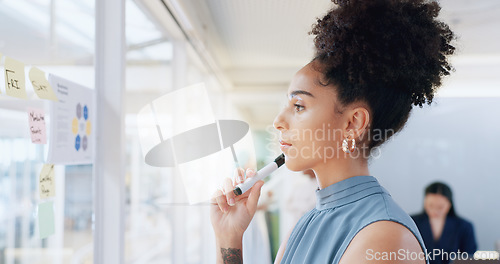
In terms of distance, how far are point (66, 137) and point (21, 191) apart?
15 centimetres

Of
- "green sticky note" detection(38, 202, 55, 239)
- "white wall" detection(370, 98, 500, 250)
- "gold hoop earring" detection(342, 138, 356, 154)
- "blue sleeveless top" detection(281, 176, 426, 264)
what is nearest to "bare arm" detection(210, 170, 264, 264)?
"blue sleeveless top" detection(281, 176, 426, 264)

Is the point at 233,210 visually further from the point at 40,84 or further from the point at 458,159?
the point at 458,159

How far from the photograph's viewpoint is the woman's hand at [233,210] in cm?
80

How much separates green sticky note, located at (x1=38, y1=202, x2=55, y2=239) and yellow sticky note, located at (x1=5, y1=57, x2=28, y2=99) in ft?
0.80

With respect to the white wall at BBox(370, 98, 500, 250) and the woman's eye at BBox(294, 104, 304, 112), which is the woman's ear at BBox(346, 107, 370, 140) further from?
the white wall at BBox(370, 98, 500, 250)

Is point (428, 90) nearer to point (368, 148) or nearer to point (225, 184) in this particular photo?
point (368, 148)

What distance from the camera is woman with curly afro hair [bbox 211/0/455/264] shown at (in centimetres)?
63

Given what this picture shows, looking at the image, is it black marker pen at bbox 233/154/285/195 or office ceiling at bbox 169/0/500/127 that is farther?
office ceiling at bbox 169/0/500/127

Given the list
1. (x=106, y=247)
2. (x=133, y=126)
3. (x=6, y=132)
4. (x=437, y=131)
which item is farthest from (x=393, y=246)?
(x=437, y=131)

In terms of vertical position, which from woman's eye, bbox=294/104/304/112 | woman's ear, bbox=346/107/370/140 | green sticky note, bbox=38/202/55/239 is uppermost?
woman's eye, bbox=294/104/304/112

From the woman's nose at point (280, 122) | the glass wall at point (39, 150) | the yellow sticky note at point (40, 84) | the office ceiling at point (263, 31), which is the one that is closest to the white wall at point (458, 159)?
the office ceiling at point (263, 31)

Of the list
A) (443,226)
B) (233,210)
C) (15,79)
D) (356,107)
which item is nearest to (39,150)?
(15,79)

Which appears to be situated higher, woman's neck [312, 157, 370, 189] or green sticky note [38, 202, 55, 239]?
woman's neck [312, 157, 370, 189]

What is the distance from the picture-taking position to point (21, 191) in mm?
824
